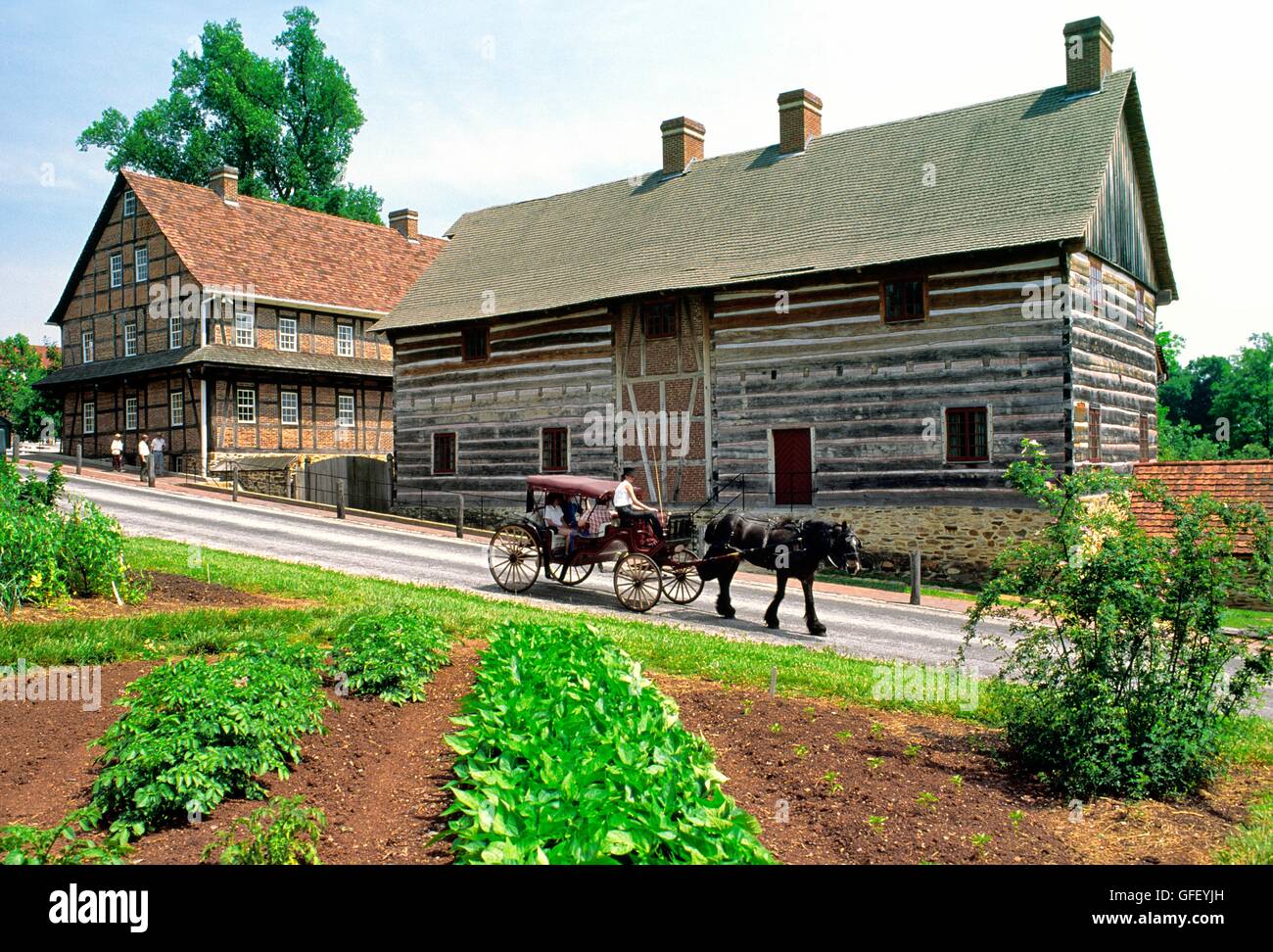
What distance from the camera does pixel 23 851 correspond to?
4906 millimetres

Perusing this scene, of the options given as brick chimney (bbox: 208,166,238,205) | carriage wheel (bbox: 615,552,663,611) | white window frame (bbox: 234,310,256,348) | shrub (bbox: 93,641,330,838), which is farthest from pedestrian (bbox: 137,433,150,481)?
shrub (bbox: 93,641,330,838)

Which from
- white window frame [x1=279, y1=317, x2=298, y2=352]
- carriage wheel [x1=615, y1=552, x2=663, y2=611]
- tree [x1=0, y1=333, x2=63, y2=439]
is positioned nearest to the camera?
carriage wheel [x1=615, y1=552, x2=663, y2=611]

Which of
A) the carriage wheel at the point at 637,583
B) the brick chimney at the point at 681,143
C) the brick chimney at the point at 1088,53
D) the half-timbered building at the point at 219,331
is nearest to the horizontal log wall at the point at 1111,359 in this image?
the brick chimney at the point at 1088,53

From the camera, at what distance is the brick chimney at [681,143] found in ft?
102

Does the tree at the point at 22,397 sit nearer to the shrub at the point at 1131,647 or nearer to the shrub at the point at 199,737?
the shrub at the point at 199,737

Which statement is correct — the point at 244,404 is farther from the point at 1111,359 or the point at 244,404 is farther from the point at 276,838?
the point at 276,838

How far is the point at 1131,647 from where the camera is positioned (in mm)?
7379

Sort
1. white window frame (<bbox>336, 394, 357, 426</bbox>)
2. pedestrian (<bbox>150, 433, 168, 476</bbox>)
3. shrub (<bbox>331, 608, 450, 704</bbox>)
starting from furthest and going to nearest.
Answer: white window frame (<bbox>336, 394, 357, 426</bbox>) < pedestrian (<bbox>150, 433, 168, 476</bbox>) < shrub (<bbox>331, 608, 450, 704</bbox>)

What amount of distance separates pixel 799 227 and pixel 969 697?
59.5 ft

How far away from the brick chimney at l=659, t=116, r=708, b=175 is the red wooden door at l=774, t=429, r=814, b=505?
435 inches

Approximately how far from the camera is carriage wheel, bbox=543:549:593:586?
1708 centimetres

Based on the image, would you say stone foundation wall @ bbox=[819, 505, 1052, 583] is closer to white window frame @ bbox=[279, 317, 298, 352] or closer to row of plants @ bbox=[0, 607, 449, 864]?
row of plants @ bbox=[0, 607, 449, 864]
